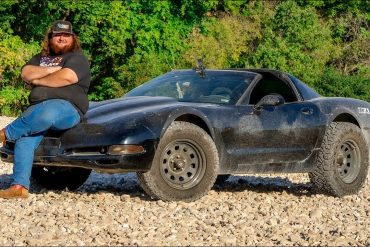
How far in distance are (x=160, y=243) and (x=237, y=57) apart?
50174mm

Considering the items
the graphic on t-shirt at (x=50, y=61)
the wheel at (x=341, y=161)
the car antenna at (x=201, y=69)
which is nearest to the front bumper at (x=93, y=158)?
the graphic on t-shirt at (x=50, y=61)

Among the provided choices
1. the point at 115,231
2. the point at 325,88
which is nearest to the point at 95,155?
the point at 115,231

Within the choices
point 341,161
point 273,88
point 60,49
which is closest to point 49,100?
point 60,49

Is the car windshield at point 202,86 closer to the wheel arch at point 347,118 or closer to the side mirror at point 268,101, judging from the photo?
the side mirror at point 268,101

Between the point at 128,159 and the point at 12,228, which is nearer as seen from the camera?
the point at 12,228

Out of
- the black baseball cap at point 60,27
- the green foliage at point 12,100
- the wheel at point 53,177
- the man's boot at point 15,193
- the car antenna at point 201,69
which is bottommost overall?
the green foliage at point 12,100

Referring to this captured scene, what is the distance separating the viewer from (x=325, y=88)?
172 feet

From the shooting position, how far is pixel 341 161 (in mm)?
10773

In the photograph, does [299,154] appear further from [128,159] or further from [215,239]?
[215,239]

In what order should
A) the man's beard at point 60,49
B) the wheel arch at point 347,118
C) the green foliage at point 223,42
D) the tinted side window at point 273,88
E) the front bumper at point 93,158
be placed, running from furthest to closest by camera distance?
the green foliage at point 223,42 → the wheel arch at point 347,118 → the tinted side window at point 273,88 → the man's beard at point 60,49 → the front bumper at point 93,158

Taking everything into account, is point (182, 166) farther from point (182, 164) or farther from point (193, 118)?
point (193, 118)

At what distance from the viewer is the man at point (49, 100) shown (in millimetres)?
9211

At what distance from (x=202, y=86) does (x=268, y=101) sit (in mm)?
754

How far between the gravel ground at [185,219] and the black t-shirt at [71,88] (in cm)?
96
